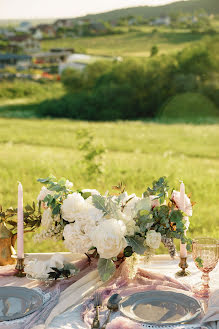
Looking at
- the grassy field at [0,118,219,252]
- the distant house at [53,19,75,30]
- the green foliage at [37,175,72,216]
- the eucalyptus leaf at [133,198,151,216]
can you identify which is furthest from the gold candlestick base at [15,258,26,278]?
the distant house at [53,19,75,30]

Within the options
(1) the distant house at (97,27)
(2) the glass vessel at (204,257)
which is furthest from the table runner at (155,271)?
(1) the distant house at (97,27)

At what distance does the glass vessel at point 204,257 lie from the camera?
1586mm

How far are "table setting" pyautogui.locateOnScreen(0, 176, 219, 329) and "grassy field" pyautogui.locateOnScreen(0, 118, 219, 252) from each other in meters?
2.46

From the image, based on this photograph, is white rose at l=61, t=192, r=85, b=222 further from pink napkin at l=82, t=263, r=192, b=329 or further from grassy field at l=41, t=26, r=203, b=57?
grassy field at l=41, t=26, r=203, b=57

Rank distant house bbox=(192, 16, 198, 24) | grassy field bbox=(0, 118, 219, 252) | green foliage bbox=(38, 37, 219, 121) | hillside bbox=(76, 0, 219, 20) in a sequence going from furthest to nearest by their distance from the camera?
distant house bbox=(192, 16, 198, 24) → green foliage bbox=(38, 37, 219, 121) → hillside bbox=(76, 0, 219, 20) → grassy field bbox=(0, 118, 219, 252)

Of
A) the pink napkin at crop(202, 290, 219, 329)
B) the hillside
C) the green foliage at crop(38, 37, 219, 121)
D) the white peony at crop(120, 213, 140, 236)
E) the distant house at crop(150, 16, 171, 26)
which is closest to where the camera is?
the pink napkin at crop(202, 290, 219, 329)

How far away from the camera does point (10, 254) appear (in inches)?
74.7

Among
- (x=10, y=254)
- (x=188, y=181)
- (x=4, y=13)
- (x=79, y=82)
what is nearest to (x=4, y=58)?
(x=4, y=13)

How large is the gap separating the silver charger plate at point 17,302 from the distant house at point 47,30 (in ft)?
26.1

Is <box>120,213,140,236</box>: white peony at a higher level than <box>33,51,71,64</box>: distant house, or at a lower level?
lower

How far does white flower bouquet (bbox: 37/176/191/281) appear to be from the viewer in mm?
1570

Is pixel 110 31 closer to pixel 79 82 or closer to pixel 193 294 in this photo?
pixel 79 82

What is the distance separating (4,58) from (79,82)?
153cm

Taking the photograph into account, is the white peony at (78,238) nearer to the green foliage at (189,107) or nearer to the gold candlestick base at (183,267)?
the gold candlestick base at (183,267)
